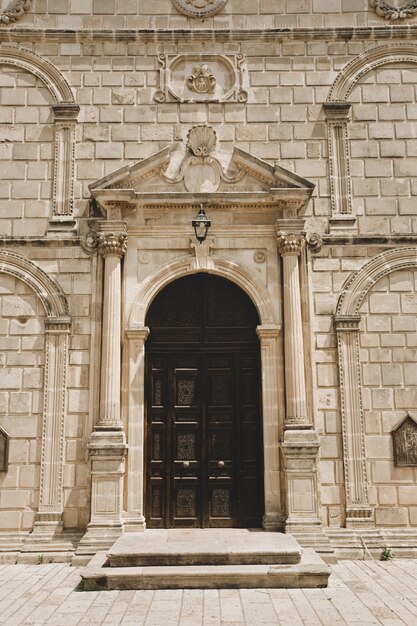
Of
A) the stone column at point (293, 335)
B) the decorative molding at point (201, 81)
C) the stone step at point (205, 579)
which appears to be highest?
the decorative molding at point (201, 81)

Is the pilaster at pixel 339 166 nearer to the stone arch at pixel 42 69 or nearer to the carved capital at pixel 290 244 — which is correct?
the carved capital at pixel 290 244

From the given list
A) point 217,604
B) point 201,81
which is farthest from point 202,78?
point 217,604

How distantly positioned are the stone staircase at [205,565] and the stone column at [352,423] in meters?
1.45

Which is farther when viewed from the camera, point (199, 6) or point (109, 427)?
point (199, 6)

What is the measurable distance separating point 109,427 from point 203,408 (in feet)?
5.16

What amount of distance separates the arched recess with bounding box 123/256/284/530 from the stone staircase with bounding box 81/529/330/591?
966 mm

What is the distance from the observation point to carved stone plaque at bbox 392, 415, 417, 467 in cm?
1045

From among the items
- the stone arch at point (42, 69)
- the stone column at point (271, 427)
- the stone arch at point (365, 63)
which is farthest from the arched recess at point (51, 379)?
the stone arch at point (365, 63)

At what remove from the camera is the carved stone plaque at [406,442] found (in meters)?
10.5

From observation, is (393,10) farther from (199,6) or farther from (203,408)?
(203,408)

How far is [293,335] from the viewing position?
10.6 metres

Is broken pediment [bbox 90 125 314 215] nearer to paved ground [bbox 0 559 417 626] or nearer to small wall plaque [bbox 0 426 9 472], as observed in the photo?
small wall plaque [bbox 0 426 9 472]

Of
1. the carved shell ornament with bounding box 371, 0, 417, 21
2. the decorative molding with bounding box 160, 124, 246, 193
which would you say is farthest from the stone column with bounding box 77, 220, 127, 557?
the carved shell ornament with bounding box 371, 0, 417, 21

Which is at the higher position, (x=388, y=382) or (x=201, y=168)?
(x=201, y=168)
